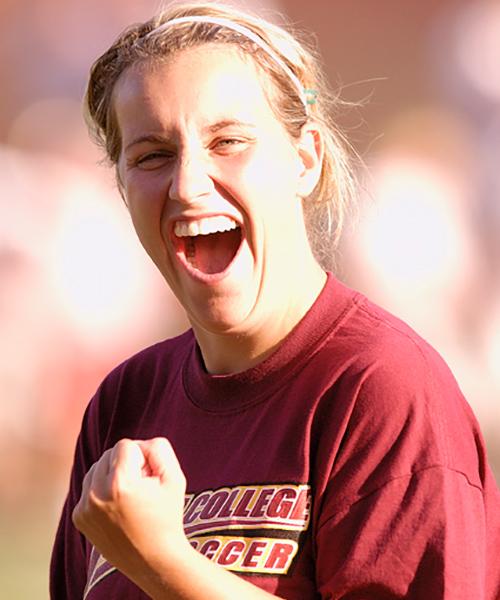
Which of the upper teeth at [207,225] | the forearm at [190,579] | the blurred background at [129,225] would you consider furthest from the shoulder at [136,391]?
the blurred background at [129,225]

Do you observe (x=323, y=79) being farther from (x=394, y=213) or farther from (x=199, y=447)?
(x=394, y=213)

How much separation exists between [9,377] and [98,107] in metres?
4.05

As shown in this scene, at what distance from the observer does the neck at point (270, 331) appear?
2000 millimetres

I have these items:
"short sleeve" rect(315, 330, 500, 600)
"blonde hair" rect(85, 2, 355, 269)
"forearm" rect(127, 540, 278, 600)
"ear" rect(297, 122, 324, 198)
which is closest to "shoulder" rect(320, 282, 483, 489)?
"short sleeve" rect(315, 330, 500, 600)

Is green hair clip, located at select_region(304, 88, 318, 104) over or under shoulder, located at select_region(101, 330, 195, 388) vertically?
over

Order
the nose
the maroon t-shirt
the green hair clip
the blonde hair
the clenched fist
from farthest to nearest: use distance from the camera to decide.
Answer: the green hair clip, the blonde hair, the nose, the maroon t-shirt, the clenched fist

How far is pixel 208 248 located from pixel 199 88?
0.29 metres

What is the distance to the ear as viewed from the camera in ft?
6.93

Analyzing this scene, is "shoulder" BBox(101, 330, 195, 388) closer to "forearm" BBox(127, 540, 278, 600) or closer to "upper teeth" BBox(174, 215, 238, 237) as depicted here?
"upper teeth" BBox(174, 215, 238, 237)

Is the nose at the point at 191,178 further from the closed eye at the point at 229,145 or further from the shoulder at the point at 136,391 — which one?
the shoulder at the point at 136,391

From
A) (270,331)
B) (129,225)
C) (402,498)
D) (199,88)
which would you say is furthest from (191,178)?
(129,225)

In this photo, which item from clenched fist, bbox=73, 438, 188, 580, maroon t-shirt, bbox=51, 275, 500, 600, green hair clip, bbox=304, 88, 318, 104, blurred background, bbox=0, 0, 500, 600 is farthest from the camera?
blurred background, bbox=0, 0, 500, 600

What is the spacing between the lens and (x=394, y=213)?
249 inches

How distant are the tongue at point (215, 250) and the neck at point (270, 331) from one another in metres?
0.12
